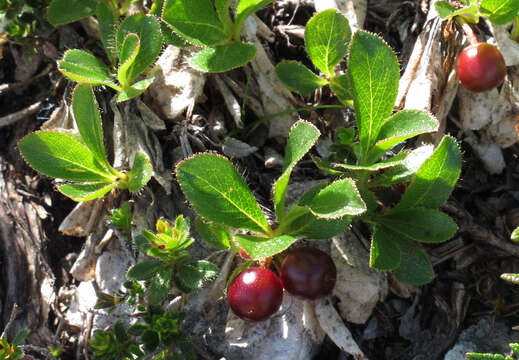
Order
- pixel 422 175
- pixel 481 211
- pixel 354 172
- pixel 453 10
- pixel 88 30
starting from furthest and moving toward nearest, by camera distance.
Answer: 1. pixel 88 30
2. pixel 481 211
3. pixel 453 10
4. pixel 354 172
5. pixel 422 175

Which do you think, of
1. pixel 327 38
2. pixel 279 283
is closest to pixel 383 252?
pixel 279 283

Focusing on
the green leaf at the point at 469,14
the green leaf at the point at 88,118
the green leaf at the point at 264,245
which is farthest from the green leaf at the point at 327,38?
the green leaf at the point at 88,118

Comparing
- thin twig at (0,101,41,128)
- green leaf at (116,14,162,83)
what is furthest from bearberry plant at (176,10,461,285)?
thin twig at (0,101,41,128)

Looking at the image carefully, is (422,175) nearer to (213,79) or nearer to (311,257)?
(311,257)

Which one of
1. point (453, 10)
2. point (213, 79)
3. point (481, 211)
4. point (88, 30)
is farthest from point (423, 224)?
point (88, 30)

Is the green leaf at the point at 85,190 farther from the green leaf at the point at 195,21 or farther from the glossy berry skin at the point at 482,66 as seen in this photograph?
the glossy berry skin at the point at 482,66

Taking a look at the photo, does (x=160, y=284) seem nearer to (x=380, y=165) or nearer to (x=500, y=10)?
(x=380, y=165)
